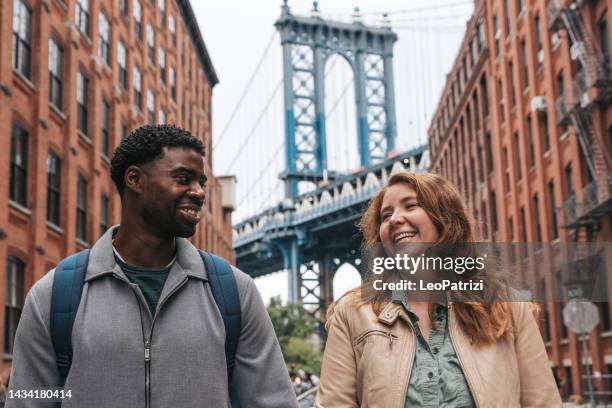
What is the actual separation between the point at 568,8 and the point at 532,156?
8.26m

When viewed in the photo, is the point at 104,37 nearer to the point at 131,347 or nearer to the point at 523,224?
the point at 523,224

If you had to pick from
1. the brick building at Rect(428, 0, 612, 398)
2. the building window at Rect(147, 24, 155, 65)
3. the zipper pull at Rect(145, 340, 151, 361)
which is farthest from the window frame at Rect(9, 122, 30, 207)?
the zipper pull at Rect(145, 340, 151, 361)

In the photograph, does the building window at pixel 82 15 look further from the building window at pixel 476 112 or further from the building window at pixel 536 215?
the building window at pixel 476 112

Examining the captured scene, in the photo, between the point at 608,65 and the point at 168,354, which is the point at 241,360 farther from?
the point at 608,65

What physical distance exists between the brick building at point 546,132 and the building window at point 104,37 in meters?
13.3

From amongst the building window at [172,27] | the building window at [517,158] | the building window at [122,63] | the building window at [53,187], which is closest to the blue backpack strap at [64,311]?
the building window at [53,187]

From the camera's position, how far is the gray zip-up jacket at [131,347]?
10.8 ft

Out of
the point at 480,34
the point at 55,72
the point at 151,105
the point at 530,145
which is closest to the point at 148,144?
the point at 55,72

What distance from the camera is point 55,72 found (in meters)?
25.7

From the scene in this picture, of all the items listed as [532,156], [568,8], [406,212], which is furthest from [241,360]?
[532,156]

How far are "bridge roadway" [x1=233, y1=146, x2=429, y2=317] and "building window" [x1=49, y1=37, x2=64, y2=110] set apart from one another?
50.3 meters

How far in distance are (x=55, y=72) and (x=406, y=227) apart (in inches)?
921

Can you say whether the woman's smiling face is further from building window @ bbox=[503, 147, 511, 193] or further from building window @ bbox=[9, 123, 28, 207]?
building window @ bbox=[503, 147, 511, 193]

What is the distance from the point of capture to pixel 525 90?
3631cm
